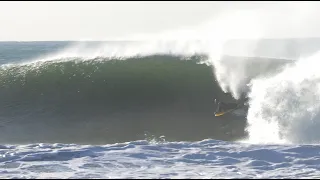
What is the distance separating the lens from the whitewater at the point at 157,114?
9.80 m

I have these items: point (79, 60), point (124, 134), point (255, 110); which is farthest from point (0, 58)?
point (255, 110)

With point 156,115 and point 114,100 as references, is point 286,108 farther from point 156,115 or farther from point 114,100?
point 114,100

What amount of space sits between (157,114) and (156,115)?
0.18ft

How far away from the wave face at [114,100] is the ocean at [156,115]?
0.03 m

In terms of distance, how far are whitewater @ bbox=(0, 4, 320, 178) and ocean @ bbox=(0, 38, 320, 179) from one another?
24 millimetres

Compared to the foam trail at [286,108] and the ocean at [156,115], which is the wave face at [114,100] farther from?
the foam trail at [286,108]

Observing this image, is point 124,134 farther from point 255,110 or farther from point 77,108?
point 255,110

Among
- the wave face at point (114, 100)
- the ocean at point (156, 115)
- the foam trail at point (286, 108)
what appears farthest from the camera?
the wave face at point (114, 100)

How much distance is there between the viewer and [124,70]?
16406 mm

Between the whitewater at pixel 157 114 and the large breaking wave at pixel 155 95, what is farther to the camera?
the large breaking wave at pixel 155 95

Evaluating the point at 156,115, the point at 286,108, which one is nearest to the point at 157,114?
the point at 156,115

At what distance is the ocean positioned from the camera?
9789 millimetres

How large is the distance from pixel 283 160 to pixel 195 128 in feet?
11.2

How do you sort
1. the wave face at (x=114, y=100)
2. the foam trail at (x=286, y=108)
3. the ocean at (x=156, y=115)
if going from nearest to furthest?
the ocean at (x=156, y=115) → the foam trail at (x=286, y=108) → the wave face at (x=114, y=100)
